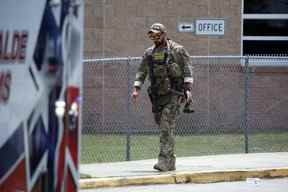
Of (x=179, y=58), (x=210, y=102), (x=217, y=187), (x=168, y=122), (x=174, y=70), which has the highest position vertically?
(x=179, y=58)

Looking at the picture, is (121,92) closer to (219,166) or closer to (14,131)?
(219,166)

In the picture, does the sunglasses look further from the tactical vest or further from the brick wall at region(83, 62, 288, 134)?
the brick wall at region(83, 62, 288, 134)

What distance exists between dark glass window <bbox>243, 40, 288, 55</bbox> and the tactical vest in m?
9.43

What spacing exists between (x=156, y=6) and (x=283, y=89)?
3696 mm

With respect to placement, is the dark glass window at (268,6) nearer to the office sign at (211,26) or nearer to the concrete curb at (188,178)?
the office sign at (211,26)

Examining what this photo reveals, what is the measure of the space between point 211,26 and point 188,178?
8808mm

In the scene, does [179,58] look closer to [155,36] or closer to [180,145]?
[155,36]

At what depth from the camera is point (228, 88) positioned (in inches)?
793

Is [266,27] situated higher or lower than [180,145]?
higher

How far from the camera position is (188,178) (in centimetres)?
1250

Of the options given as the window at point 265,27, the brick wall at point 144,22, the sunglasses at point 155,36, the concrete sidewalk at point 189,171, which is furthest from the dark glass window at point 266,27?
the sunglasses at point 155,36

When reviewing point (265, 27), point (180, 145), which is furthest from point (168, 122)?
point (265, 27)

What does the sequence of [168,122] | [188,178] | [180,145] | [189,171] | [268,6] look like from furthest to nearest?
[268,6], [180,145], [189,171], [188,178], [168,122]

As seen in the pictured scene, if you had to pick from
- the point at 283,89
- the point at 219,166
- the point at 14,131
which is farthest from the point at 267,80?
the point at 14,131
